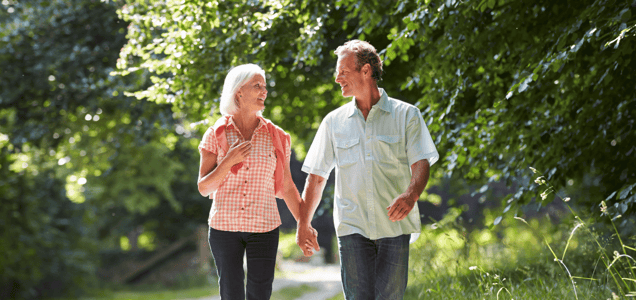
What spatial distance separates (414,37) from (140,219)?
15287mm

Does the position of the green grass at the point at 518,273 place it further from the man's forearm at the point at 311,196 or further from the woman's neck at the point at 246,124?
the woman's neck at the point at 246,124

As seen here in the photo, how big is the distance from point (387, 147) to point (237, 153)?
33.2 inches

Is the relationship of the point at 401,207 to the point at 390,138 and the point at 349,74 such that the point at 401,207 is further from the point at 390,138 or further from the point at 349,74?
the point at 349,74

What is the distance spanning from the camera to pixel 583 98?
5.55 m

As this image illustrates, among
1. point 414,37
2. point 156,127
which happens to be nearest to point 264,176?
point 414,37

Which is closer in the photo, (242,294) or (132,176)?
(242,294)

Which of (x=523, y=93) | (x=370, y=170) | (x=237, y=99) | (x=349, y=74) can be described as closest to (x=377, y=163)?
(x=370, y=170)

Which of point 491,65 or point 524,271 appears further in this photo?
point 491,65

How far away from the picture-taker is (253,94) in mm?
3402

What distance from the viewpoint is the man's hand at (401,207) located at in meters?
2.99

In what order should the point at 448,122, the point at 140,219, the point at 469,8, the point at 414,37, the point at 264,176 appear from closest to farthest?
the point at 264,176 → the point at 469,8 → the point at 414,37 → the point at 448,122 → the point at 140,219

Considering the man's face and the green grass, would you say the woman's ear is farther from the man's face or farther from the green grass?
the green grass

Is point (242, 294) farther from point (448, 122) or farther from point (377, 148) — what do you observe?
point (448, 122)

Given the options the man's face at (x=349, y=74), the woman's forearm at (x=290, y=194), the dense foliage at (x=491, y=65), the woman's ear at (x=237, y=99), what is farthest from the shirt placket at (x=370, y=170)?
the dense foliage at (x=491, y=65)
